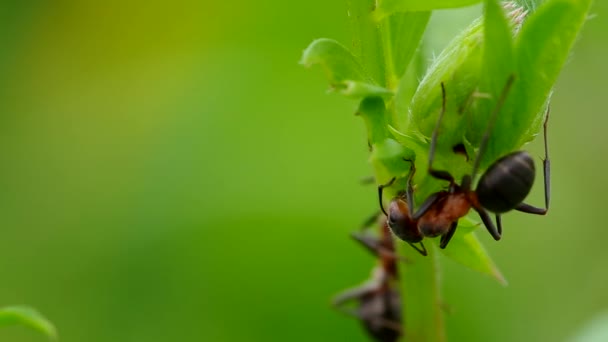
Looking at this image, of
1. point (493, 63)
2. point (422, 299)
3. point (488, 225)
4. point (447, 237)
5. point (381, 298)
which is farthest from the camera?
point (381, 298)

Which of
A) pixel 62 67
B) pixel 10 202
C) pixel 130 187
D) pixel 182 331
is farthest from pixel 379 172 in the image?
pixel 62 67

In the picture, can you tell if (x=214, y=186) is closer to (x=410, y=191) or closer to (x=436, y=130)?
(x=410, y=191)

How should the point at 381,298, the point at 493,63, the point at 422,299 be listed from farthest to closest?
1. the point at 381,298
2. the point at 422,299
3. the point at 493,63

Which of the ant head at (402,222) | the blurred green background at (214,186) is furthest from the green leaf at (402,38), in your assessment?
the blurred green background at (214,186)

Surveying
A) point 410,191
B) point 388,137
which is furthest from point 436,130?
point 410,191

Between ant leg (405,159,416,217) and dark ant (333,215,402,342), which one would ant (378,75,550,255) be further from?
dark ant (333,215,402,342)

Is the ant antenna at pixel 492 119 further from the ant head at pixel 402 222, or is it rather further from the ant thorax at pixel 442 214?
the ant head at pixel 402 222
